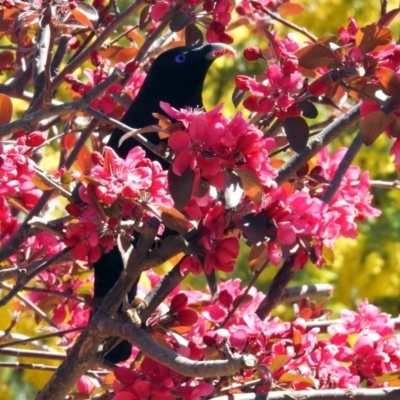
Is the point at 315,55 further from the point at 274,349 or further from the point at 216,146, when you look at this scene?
the point at 274,349

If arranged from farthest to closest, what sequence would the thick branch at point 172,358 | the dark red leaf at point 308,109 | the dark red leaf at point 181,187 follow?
1. the dark red leaf at point 308,109
2. the dark red leaf at point 181,187
3. the thick branch at point 172,358

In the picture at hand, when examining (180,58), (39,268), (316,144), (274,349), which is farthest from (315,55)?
(180,58)

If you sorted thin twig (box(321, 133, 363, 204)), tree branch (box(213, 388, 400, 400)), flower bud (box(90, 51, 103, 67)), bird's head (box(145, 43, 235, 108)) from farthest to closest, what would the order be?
bird's head (box(145, 43, 235, 108)) < thin twig (box(321, 133, 363, 204)) < flower bud (box(90, 51, 103, 67)) < tree branch (box(213, 388, 400, 400))

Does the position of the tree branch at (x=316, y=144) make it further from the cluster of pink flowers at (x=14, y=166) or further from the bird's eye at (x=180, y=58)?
the bird's eye at (x=180, y=58)

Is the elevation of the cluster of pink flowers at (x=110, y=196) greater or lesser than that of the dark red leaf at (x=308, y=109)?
lesser

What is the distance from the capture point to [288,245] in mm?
1869

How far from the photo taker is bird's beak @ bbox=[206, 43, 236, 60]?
2.18 m

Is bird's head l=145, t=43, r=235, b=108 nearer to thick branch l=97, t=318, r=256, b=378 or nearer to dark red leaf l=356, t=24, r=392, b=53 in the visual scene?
dark red leaf l=356, t=24, r=392, b=53

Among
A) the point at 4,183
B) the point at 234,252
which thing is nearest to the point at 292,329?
the point at 234,252

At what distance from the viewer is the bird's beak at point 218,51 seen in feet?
7.14

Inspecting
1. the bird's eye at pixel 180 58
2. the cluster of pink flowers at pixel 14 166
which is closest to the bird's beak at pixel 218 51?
the bird's eye at pixel 180 58

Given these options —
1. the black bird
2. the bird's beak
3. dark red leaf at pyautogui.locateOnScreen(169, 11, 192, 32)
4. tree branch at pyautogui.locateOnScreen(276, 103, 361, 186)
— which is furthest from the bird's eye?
tree branch at pyautogui.locateOnScreen(276, 103, 361, 186)

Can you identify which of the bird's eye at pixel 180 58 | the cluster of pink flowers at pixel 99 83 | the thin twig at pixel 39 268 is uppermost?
the bird's eye at pixel 180 58

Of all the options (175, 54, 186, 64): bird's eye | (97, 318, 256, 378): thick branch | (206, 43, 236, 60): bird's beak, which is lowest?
(97, 318, 256, 378): thick branch
